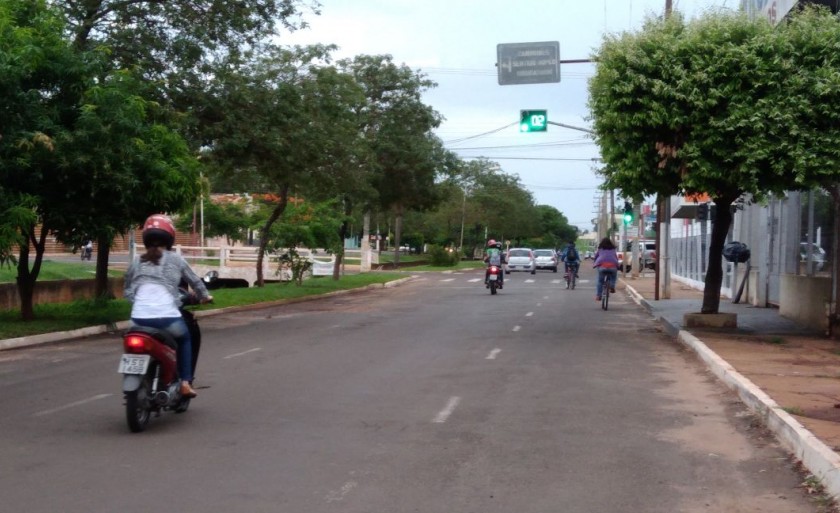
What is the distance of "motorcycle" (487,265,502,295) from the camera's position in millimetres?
33312

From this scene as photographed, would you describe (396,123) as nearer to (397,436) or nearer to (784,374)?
(784,374)

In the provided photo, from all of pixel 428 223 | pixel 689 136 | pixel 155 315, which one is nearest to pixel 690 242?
pixel 689 136

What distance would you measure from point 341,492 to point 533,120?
20358 millimetres

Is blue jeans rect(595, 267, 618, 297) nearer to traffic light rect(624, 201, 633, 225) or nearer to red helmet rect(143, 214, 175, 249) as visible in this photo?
traffic light rect(624, 201, 633, 225)

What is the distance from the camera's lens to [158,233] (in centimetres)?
912

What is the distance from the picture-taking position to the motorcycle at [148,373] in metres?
8.61

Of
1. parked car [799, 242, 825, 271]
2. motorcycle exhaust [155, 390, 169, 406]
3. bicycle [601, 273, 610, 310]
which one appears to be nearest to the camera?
motorcycle exhaust [155, 390, 169, 406]

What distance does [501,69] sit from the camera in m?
22.3

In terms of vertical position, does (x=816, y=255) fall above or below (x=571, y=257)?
above

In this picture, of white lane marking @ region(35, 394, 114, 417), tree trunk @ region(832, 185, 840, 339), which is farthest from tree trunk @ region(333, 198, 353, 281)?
white lane marking @ region(35, 394, 114, 417)

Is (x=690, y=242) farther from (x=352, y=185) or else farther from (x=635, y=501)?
(x=635, y=501)

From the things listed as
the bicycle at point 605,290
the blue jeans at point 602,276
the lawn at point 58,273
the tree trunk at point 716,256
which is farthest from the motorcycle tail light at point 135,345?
the lawn at point 58,273

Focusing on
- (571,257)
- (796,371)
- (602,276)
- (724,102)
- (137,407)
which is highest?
(724,102)

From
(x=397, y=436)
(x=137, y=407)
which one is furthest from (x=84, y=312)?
(x=397, y=436)
